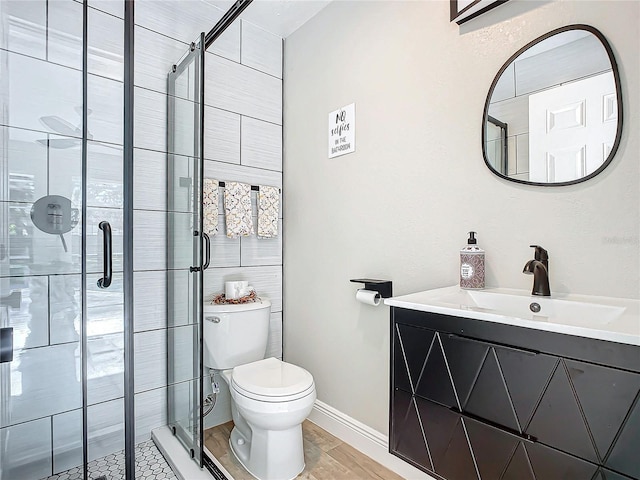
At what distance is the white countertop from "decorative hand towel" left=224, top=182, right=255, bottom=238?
4.08 ft

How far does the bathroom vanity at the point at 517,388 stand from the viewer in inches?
32.0

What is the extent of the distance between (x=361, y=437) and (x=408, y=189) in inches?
51.9

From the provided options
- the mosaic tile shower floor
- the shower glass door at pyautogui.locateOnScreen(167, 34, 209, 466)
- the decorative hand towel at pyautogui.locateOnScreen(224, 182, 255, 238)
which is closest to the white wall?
the decorative hand towel at pyautogui.locateOnScreen(224, 182, 255, 238)

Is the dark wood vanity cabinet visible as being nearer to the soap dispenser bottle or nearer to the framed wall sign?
the soap dispenser bottle

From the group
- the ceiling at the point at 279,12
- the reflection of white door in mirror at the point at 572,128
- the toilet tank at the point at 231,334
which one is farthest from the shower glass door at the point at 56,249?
the reflection of white door in mirror at the point at 572,128

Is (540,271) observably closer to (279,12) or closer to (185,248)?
(185,248)

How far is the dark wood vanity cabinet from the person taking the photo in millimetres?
811

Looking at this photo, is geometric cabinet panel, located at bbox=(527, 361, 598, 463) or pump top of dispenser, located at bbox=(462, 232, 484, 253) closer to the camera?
geometric cabinet panel, located at bbox=(527, 361, 598, 463)

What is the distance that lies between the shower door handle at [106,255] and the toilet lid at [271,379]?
2.63 feet

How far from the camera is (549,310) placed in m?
1.20

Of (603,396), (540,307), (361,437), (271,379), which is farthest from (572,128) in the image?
(361,437)

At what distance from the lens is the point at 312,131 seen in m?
2.32

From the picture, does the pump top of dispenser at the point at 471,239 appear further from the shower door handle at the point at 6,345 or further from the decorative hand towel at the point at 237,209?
the shower door handle at the point at 6,345

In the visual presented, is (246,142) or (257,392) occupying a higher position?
(246,142)
